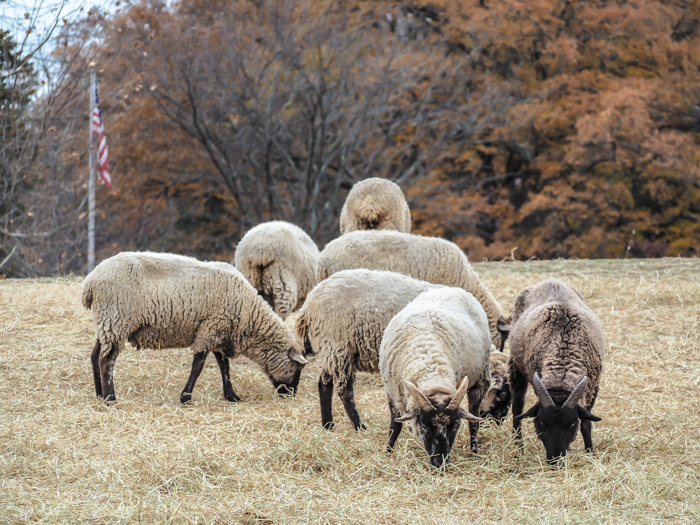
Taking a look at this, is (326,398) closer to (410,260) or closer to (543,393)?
(543,393)

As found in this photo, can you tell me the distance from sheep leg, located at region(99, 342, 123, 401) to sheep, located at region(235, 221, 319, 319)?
2.07 metres

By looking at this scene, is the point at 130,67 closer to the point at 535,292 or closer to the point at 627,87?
the point at 627,87

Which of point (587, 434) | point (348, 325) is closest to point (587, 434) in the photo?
point (587, 434)

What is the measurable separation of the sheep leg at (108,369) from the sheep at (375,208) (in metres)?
3.64

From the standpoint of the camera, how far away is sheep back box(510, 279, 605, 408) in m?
5.50

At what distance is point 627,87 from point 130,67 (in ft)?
37.3

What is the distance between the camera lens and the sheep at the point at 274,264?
28.6 feet

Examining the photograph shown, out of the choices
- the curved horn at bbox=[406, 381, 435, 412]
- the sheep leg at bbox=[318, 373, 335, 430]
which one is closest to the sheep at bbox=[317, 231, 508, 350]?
the sheep leg at bbox=[318, 373, 335, 430]

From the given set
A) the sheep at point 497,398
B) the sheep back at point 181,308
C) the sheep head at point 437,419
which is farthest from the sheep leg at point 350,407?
the sheep back at point 181,308

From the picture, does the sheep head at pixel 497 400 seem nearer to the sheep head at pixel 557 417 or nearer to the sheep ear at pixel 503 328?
the sheep head at pixel 557 417

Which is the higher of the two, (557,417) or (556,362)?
(556,362)

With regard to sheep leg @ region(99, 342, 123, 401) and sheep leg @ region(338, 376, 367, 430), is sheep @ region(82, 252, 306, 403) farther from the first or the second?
sheep leg @ region(338, 376, 367, 430)

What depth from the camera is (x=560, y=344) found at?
5672 mm

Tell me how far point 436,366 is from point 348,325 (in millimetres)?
1145
